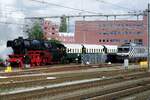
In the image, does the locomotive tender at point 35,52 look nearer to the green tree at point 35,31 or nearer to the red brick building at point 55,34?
the green tree at point 35,31

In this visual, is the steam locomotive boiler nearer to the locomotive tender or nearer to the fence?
the locomotive tender

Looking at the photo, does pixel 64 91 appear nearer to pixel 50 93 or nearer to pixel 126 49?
pixel 50 93

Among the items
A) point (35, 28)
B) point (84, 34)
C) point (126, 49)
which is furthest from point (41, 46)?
point (84, 34)

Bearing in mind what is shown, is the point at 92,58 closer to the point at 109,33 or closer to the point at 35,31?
the point at 35,31

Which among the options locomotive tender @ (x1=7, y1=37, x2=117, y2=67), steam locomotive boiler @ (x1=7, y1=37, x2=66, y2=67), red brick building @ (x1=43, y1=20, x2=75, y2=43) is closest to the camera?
steam locomotive boiler @ (x1=7, y1=37, x2=66, y2=67)

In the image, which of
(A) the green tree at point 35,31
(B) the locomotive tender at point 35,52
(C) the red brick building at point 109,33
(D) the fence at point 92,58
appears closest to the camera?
(B) the locomotive tender at point 35,52

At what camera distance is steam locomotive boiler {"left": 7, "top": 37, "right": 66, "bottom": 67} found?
139 feet

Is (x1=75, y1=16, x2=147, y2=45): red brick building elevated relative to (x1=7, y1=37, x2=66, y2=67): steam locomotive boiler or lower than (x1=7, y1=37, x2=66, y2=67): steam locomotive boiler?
elevated

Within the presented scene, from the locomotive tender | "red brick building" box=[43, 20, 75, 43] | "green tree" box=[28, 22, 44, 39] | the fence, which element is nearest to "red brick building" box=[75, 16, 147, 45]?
Result: "red brick building" box=[43, 20, 75, 43]

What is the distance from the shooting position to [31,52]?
43719 millimetres

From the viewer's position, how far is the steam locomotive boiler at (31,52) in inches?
1666

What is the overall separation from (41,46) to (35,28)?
6783 centimetres

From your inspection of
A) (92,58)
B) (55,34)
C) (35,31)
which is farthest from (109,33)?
(92,58)

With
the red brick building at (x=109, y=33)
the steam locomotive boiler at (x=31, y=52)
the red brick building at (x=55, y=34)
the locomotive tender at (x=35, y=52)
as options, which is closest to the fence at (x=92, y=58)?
the locomotive tender at (x=35, y=52)
